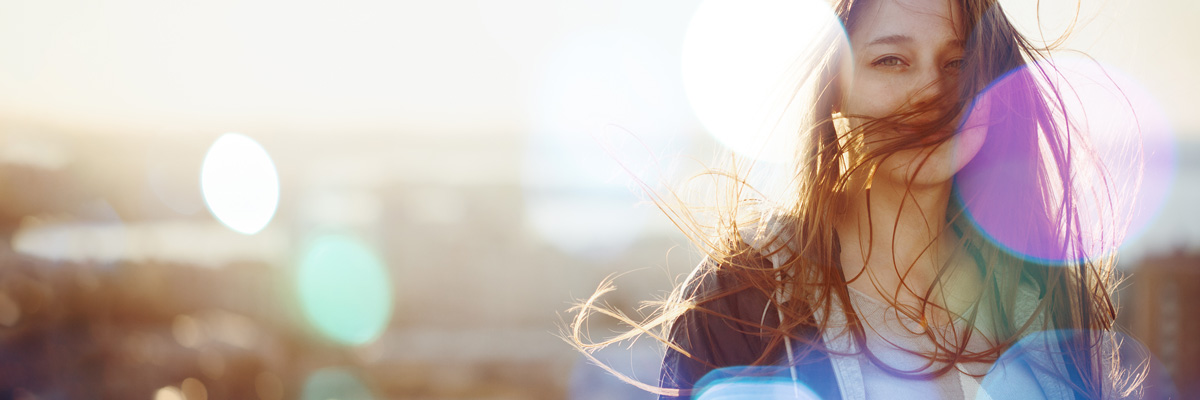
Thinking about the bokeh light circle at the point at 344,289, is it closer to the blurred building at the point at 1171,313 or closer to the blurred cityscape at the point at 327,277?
the blurred cityscape at the point at 327,277

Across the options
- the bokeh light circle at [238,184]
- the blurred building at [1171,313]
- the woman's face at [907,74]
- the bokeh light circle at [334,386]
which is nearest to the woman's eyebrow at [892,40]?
the woman's face at [907,74]

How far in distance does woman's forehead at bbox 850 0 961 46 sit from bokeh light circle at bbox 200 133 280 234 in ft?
19.4

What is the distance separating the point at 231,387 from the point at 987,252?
4.05 meters

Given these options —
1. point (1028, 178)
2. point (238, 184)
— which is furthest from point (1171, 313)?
point (238, 184)

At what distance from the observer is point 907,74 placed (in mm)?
683

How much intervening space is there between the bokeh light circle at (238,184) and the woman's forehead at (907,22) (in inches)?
232

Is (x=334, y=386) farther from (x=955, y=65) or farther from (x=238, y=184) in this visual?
(x=955, y=65)

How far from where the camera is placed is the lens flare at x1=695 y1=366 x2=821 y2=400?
25.6 inches

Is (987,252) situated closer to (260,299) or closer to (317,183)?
(260,299)

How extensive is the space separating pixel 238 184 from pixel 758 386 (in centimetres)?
628

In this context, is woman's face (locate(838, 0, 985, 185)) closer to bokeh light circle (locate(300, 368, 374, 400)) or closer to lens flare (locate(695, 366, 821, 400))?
lens flare (locate(695, 366, 821, 400))

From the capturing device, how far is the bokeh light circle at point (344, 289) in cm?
513

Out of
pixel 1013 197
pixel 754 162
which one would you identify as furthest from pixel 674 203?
pixel 1013 197

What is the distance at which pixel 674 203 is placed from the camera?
814mm
